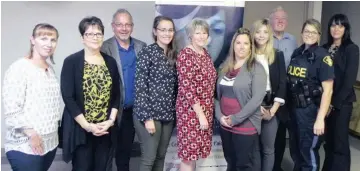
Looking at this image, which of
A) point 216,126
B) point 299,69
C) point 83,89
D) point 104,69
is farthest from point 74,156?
point 299,69

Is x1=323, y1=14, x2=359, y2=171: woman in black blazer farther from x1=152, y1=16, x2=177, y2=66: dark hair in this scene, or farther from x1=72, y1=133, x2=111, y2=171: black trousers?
x1=72, y1=133, x2=111, y2=171: black trousers

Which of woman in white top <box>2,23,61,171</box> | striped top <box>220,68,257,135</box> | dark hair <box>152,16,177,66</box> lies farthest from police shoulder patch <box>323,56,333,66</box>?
woman in white top <box>2,23,61,171</box>

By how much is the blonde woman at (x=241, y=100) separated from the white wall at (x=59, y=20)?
144 cm

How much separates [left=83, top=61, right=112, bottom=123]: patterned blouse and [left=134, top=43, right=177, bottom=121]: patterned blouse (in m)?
0.25

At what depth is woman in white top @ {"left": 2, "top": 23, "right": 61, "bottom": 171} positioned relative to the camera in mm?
1959

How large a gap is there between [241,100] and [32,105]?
131 centimetres

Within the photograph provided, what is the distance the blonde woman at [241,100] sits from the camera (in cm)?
247

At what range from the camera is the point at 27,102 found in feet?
6.52

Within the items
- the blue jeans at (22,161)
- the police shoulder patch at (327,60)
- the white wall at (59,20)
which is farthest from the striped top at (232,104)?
the white wall at (59,20)

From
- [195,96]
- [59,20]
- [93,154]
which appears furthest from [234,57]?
[59,20]

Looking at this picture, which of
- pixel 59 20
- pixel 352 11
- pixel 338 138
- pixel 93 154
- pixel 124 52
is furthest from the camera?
pixel 352 11

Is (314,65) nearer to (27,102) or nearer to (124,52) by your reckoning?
(124,52)

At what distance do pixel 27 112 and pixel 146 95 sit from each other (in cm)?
77

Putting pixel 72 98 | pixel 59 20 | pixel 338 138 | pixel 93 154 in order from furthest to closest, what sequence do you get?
pixel 59 20, pixel 338 138, pixel 93 154, pixel 72 98
